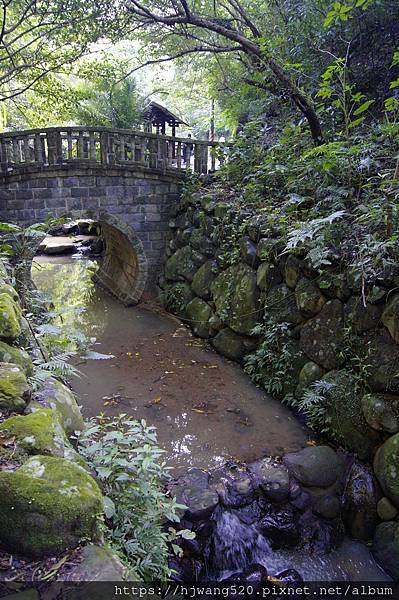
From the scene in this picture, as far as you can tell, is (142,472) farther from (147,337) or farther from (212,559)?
(147,337)

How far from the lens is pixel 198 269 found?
839 centimetres

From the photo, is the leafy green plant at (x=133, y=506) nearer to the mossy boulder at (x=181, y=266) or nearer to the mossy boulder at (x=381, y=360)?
the mossy boulder at (x=381, y=360)

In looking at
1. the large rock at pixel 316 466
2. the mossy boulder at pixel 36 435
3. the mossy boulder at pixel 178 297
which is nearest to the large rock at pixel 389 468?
the large rock at pixel 316 466

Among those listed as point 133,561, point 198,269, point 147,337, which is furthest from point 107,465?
point 198,269

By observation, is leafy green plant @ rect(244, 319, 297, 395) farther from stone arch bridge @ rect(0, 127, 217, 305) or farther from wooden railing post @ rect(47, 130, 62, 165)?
wooden railing post @ rect(47, 130, 62, 165)

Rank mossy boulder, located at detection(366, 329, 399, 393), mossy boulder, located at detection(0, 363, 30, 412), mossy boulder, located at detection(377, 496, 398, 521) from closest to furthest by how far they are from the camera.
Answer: mossy boulder, located at detection(0, 363, 30, 412), mossy boulder, located at detection(377, 496, 398, 521), mossy boulder, located at detection(366, 329, 399, 393)

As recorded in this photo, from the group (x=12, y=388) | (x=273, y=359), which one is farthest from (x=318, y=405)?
(x=12, y=388)

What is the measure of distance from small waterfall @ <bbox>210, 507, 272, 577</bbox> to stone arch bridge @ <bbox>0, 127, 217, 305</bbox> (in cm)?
632

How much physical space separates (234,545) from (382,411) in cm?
201

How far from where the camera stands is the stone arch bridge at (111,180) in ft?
26.9

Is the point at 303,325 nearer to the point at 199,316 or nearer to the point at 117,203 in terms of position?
the point at 199,316

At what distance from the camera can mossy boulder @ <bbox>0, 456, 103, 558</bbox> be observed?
1675 millimetres

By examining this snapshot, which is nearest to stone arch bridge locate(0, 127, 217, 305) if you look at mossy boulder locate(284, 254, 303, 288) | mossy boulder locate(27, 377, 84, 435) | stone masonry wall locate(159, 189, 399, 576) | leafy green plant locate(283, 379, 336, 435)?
stone masonry wall locate(159, 189, 399, 576)

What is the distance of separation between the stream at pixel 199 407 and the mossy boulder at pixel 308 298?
1.38 metres
